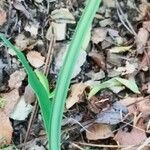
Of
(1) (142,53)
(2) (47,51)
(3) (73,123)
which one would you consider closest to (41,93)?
(3) (73,123)

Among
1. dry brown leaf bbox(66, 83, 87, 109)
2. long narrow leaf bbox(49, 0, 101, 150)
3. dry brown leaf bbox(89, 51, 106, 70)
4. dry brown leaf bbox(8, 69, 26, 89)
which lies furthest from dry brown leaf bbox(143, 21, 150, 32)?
long narrow leaf bbox(49, 0, 101, 150)

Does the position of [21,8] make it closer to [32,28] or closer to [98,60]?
[32,28]

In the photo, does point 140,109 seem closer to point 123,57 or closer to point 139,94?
point 139,94

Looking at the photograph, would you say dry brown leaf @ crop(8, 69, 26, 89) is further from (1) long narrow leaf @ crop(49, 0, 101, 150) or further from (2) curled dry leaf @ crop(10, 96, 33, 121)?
(1) long narrow leaf @ crop(49, 0, 101, 150)

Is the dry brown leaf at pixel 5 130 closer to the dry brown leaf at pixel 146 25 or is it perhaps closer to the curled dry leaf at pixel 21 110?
the curled dry leaf at pixel 21 110

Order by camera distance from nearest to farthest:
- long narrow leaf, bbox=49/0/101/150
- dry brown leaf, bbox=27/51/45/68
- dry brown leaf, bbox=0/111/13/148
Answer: long narrow leaf, bbox=49/0/101/150
dry brown leaf, bbox=0/111/13/148
dry brown leaf, bbox=27/51/45/68

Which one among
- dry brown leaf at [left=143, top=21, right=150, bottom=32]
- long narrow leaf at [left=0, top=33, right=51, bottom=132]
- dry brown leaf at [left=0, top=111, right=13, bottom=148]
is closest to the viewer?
long narrow leaf at [left=0, top=33, right=51, bottom=132]

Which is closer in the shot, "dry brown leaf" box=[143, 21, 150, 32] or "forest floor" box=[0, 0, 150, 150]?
"forest floor" box=[0, 0, 150, 150]
